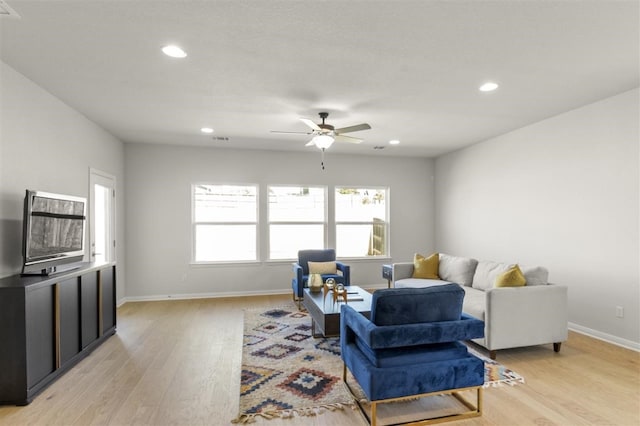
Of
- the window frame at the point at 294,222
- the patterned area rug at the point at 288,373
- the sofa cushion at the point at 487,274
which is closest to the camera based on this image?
the patterned area rug at the point at 288,373

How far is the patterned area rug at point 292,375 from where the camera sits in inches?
98.6

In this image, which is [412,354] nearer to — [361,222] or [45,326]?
[45,326]

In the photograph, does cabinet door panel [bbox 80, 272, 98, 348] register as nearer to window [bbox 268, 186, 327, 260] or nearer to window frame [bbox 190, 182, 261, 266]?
window frame [bbox 190, 182, 261, 266]

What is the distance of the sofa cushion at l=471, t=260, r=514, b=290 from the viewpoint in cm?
419

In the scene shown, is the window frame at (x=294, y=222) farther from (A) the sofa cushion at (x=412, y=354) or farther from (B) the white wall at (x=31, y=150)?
(A) the sofa cushion at (x=412, y=354)

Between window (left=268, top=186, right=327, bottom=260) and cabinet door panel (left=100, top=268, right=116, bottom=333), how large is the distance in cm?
281

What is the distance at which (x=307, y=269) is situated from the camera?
5648 mm

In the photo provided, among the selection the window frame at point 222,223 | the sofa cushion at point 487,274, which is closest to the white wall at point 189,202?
the window frame at point 222,223

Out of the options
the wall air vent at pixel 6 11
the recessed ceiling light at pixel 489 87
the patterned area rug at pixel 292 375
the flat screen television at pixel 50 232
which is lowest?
the patterned area rug at pixel 292 375

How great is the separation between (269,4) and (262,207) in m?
4.56

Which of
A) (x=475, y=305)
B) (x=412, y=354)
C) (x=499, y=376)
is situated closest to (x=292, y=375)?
(x=412, y=354)

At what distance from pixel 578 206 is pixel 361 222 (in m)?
3.66

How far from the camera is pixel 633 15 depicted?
7.35 ft

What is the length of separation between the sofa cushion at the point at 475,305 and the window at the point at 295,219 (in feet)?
10.9
